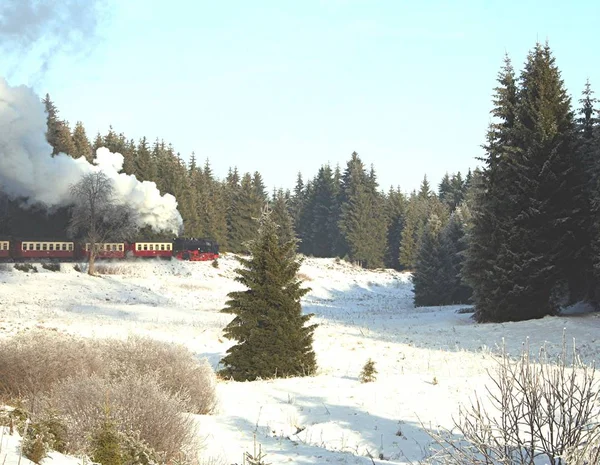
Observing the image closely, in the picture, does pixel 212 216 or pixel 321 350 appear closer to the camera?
pixel 321 350

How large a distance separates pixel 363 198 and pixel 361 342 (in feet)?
212

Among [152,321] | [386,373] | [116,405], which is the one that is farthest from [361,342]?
[116,405]

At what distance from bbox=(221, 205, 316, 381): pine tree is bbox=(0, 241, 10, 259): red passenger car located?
3770 cm

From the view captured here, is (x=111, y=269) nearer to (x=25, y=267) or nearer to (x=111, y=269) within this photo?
(x=111, y=269)

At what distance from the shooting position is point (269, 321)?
651 inches

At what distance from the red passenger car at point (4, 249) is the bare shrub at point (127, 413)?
43.0 metres

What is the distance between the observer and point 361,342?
23094 mm

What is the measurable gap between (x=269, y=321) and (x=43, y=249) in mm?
40041

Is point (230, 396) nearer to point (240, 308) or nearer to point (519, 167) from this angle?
point (240, 308)

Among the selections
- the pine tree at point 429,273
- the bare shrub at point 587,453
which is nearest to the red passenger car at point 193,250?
the pine tree at point 429,273

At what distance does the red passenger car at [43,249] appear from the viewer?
49.1 meters

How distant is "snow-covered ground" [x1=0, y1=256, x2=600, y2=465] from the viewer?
32.8 ft

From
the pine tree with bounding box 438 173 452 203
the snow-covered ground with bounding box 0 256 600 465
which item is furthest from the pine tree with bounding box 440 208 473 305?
the pine tree with bounding box 438 173 452 203

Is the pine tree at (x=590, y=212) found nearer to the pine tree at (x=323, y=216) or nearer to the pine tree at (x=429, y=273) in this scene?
the pine tree at (x=429, y=273)
